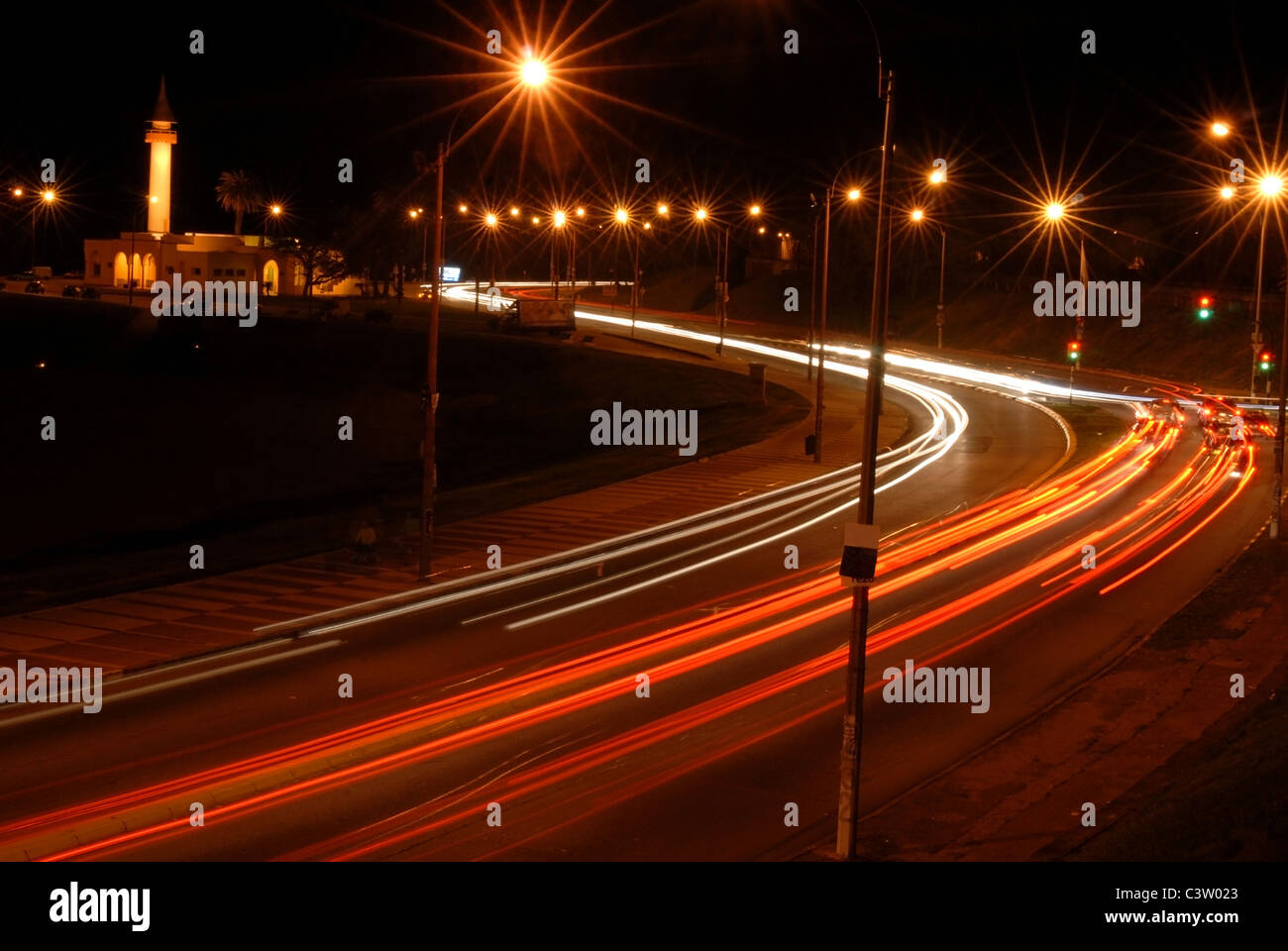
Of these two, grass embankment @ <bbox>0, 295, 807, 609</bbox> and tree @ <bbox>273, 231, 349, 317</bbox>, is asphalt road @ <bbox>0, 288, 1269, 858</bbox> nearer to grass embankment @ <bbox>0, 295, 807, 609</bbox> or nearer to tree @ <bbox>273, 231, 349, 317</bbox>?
grass embankment @ <bbox>0, 295, 807, 609</bbox>

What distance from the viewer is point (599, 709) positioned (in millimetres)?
15633

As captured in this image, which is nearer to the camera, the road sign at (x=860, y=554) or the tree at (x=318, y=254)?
the road sign at (x=860, y=554)

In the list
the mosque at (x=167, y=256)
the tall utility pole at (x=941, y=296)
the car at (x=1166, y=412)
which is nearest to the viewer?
the car at (x=1166, y=412)

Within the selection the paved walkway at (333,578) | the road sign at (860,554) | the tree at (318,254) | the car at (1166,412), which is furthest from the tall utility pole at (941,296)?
the road sign at (860,554)

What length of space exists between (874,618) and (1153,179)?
2772 inches

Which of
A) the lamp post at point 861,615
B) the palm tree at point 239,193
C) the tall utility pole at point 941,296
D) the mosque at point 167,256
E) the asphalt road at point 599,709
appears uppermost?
the palm tree at point 239,193

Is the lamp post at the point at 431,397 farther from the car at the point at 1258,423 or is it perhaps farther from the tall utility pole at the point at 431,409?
the car at the point at 1258,423

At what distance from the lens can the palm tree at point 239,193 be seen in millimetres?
111688

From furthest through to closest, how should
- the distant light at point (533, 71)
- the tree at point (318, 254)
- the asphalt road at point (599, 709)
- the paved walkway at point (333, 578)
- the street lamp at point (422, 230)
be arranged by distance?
the tree at point (318, 254) → the street lamp at point (422, 230) → the paved walkway at point (333, 578) → the distant light at point (533, 71) → the asphalt road at point (599, 709)

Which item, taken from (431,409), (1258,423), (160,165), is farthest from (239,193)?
(431,409)

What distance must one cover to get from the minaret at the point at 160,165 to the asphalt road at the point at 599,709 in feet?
280

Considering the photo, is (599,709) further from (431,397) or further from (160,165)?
(160,165)

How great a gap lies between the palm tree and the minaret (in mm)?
7056

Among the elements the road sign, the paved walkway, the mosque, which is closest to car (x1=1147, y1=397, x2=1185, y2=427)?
the paved walkway
